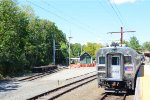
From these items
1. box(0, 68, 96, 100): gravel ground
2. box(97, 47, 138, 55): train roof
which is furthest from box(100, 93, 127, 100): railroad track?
box(0, 68, 96, 100): gravel ground

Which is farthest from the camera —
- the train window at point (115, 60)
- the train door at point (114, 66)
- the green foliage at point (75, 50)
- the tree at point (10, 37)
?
the green foliage at point (75, 50)

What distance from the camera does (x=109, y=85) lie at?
812 inches

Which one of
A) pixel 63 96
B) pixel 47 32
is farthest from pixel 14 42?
pixel 47 32

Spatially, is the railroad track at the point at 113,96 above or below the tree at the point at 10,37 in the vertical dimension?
below

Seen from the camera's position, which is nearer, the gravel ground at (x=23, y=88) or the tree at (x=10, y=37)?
the gravel ground at (x=23, y=88)

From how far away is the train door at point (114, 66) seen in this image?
20.2 metres

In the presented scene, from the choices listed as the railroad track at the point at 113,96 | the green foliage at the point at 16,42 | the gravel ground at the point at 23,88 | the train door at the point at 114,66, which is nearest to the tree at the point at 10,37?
the green foliage at the point at 16,42

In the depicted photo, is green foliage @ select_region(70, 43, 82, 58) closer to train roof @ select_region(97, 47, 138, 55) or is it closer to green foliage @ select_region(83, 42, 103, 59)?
green foliage @ select_region(83, 42, 103, 59)

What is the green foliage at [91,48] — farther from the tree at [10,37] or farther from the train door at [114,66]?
the train door at [114,66]

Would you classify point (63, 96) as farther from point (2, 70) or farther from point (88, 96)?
point (2, 70)

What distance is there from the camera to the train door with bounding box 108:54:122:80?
20.2 m

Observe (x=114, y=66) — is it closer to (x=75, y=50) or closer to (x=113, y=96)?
(x=113, y=96)

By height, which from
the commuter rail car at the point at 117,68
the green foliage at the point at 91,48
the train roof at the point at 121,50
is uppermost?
the green foliage at the point at 91,48

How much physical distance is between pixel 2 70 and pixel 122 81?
2255 cm
